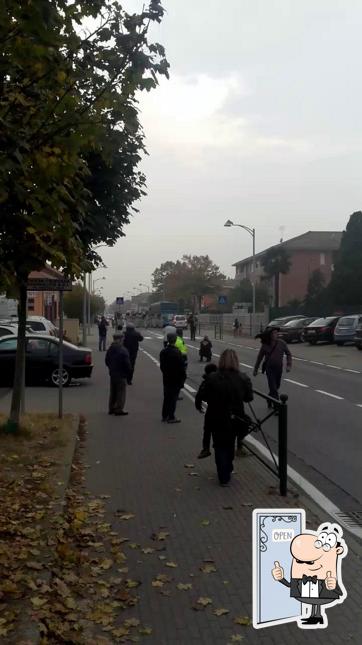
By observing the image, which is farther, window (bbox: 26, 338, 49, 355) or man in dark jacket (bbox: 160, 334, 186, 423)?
window (bbox: 26, 338, 49, 355)

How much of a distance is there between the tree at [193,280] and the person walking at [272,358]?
326 feet

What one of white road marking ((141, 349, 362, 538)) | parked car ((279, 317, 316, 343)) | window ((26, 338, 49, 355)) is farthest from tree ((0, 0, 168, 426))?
parked car ((279, 317, 316, 343))

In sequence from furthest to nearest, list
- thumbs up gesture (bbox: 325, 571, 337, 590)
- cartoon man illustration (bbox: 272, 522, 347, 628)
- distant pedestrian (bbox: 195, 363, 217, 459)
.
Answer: distant pedestrian (bbox: 195, 363, 217, 459), thumbs up gesture (bbox: 325, 571, 337, 590), cartoon man illustration (bbox: 272, 522, 347, 628)

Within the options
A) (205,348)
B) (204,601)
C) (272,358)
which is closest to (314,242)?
(205,348)

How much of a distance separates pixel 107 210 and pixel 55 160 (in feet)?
25.5

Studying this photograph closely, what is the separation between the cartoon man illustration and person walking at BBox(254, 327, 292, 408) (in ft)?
31.9

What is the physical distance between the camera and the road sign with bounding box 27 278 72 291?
1170 centimetres

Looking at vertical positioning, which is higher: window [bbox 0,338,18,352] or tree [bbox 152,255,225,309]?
tree [bbox 152,255,225,309]

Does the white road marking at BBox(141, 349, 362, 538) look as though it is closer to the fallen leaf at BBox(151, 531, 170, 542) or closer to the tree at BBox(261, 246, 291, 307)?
the fallen leaf at BBox(151, 531, 170, 542)

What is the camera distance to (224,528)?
262 inches

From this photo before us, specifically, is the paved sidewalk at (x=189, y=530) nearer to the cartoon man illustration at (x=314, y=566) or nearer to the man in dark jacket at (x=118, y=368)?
the cartoon man illustration at (x=314, y=566)

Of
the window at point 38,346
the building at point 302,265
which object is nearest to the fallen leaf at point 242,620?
the window at point 38,346

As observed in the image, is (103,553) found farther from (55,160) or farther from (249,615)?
(55,160)

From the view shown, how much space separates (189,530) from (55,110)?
143 inches
